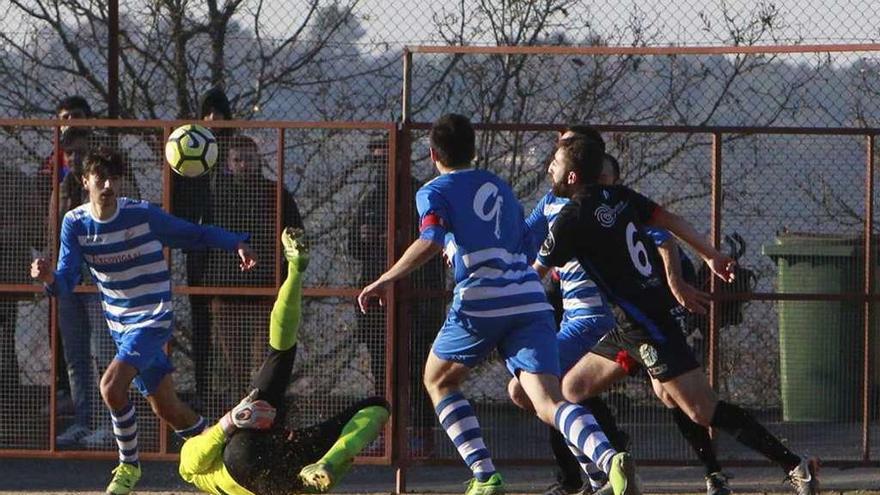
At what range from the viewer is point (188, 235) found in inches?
356

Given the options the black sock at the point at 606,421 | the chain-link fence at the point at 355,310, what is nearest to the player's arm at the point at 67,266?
the chain-link fence at the point at 355,310

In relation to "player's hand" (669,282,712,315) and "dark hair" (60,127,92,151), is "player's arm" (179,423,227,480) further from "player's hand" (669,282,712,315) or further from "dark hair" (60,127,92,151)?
"dark hair" (60,127,92,151)

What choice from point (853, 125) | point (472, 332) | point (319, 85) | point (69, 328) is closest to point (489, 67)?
point (319, 85)

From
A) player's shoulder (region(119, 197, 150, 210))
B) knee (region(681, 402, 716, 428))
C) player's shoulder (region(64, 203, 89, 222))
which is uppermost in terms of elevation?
player's shoulder (region(119, 197, 150, 210))

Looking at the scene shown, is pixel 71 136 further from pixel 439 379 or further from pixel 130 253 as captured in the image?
pixel 439 379

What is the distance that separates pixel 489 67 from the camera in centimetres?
1206

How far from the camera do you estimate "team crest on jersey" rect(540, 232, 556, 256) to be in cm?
812

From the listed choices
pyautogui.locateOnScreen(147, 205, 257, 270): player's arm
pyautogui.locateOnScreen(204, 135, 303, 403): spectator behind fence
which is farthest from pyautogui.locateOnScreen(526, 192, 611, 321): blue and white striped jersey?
pyautogui.locateOnScreen(204, 135, 303, 403): spectator behind fence

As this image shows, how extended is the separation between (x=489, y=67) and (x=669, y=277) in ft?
11.8

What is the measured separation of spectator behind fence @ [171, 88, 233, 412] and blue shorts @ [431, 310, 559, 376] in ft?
8.17

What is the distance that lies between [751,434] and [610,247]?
116cm

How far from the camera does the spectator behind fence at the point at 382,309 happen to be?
995 cm

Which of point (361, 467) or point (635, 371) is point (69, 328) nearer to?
point (361, 467)

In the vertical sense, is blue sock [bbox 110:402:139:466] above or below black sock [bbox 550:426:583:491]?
above
